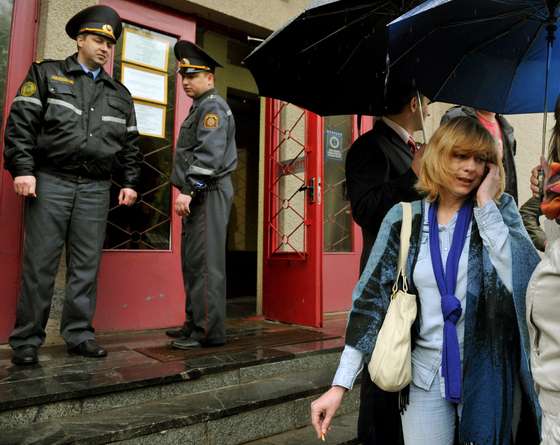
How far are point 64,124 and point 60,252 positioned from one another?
818 millimetres

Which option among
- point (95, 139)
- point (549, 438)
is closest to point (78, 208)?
point (95, 139)

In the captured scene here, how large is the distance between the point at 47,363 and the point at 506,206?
272 cm

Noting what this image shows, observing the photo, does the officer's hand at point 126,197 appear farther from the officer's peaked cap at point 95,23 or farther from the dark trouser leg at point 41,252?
the officer's peaked cap at point 95,23

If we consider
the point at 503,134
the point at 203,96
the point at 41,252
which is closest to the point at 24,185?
the point at 41,252

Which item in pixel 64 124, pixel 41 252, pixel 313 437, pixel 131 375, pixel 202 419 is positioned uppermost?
pixel 64 124

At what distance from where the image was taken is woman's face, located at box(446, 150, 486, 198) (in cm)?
162

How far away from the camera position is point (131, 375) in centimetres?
278

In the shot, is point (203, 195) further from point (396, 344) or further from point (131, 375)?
point (396, 344)

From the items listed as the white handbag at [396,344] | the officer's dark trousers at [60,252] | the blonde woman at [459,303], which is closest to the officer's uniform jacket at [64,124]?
the officer's dark trousers at [60,252]

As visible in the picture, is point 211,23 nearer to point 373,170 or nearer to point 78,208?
point 78,208

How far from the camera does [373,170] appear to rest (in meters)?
2.20

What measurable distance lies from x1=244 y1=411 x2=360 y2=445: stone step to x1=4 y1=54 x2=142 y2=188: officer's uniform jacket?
2022mm

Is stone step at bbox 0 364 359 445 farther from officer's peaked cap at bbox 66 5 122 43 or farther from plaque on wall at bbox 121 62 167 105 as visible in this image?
plaque on wall at bbox 121 62 167 105

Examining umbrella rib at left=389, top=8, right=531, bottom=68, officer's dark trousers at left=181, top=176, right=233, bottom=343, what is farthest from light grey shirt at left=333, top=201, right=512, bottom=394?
officer's dark trousers at left=181, top=176, right=233, bottom=343
